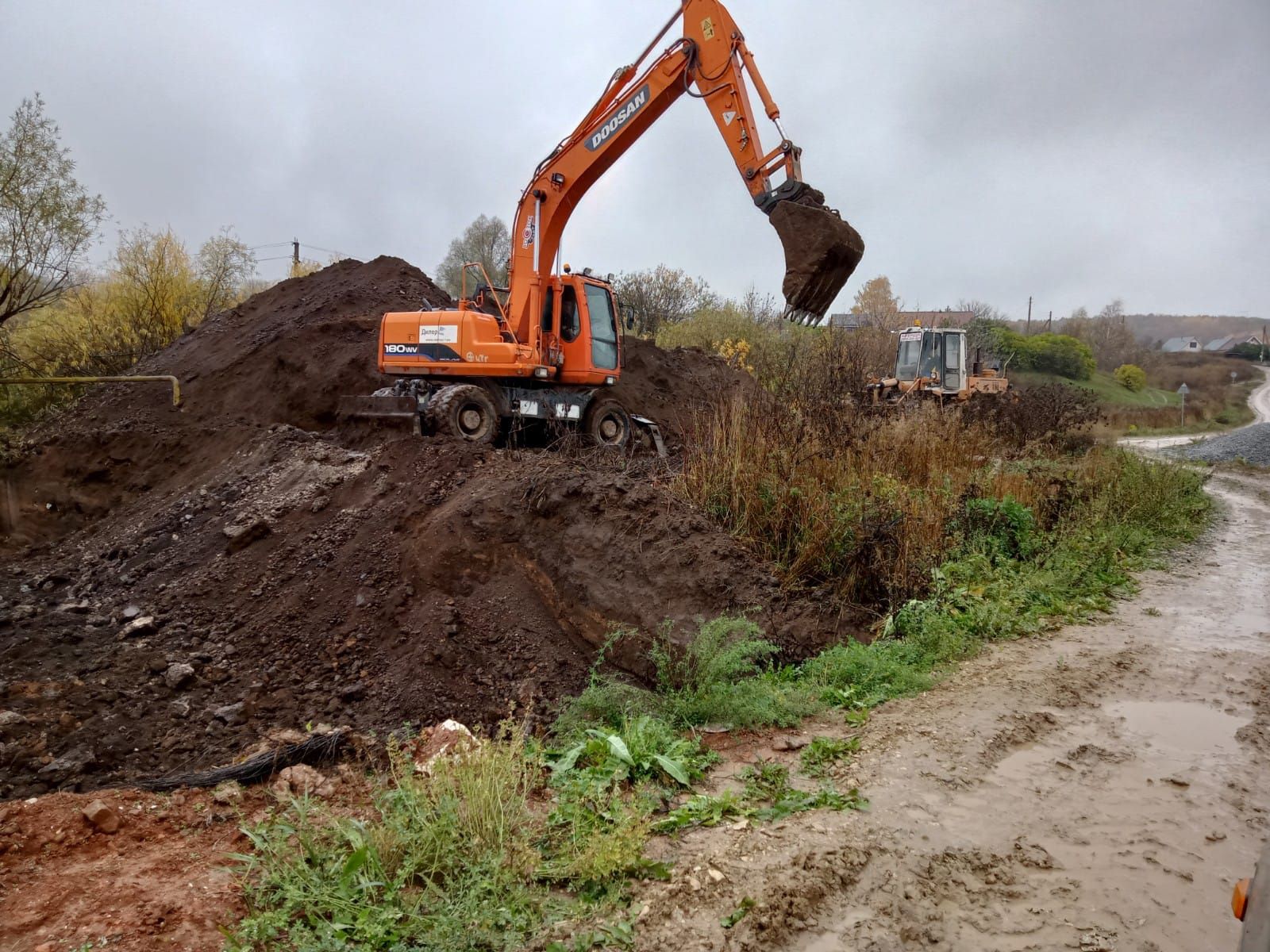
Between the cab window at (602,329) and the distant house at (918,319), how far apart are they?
11.3m

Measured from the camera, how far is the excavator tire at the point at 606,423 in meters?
12.1

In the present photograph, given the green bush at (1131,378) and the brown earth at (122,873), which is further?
the green bush at (1131,378)

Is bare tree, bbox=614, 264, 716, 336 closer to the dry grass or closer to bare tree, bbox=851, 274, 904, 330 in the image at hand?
bare tree, bbox=851, 274, 904, 330

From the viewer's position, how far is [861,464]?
7762 millimetres

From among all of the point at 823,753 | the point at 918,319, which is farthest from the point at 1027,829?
the point at 918,319

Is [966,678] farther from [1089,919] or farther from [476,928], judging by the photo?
[476,928]

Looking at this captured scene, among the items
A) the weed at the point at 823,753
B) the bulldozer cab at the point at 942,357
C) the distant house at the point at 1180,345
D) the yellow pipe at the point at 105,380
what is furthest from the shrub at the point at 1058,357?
the weed at the point at 823,753

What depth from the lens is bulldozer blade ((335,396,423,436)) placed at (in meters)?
10.2

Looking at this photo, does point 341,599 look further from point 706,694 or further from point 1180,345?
point 1180,345

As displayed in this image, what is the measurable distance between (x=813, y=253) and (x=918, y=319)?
18.0 meters

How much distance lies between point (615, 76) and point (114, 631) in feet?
27.0

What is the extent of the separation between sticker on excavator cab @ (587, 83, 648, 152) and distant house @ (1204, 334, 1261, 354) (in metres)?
67.1

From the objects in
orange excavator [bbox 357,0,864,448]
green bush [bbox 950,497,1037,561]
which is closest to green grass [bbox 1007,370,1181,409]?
orange excavator [bbox 357,0,864,448]

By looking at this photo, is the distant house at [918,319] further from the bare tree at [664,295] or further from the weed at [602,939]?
the weed at [602,939]
